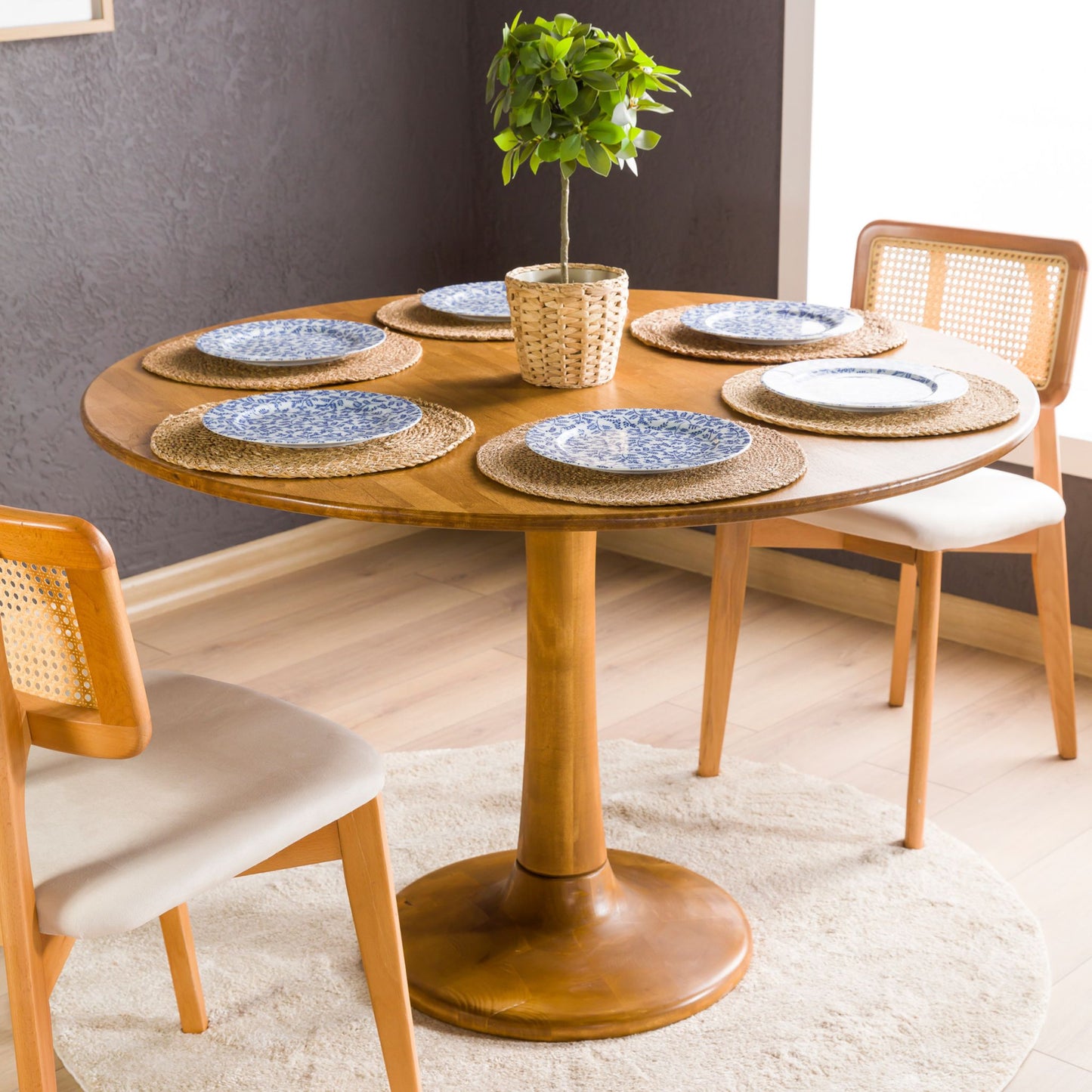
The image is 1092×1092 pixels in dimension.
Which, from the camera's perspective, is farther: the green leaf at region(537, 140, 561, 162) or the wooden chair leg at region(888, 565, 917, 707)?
the wooden chair leg at region(888, 565, 917, 707)

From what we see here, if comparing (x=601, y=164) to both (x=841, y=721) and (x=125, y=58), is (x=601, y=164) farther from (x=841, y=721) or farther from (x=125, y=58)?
(x=125, y=58)

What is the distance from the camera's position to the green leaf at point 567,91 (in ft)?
5.11

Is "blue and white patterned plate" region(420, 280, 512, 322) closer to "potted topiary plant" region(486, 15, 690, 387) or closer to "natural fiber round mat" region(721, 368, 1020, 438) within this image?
"potted topiary plant" region(486, 15, 690, 387)

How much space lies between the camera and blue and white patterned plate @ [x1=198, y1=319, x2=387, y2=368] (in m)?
1.81

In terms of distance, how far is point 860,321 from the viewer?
197 cm

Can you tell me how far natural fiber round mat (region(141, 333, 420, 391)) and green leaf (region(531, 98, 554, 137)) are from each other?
377mm

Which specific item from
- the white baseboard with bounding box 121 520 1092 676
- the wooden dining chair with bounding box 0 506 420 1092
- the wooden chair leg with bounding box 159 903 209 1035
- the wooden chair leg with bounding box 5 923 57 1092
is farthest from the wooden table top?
the white baseboard with bounding box 121 520 1092 676

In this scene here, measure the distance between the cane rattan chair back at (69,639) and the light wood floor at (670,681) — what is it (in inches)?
30.2

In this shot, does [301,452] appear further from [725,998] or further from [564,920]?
[725,998]

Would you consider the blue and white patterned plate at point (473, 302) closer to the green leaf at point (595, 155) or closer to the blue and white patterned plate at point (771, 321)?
the blue and white patterned plate at point (771, 321)

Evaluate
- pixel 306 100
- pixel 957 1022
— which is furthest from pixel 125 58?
pixel 957 1022

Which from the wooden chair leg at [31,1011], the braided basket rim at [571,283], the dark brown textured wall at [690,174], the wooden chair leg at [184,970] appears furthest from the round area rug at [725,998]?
the dark brown textured wall at [690,174]

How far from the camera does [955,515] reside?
6.84 feet

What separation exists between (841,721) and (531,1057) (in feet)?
3.52
